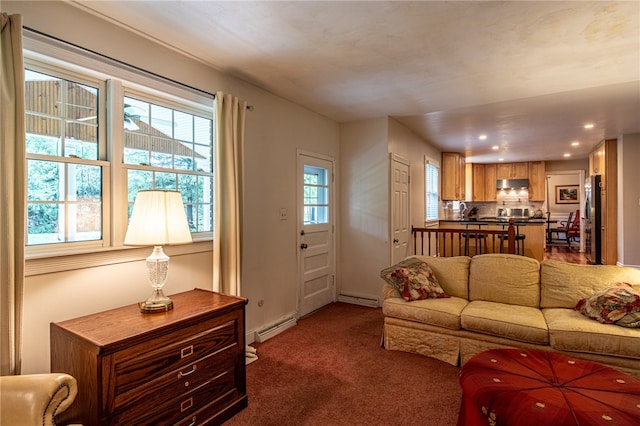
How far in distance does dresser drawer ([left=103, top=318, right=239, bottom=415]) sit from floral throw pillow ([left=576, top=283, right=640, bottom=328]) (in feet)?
8.71

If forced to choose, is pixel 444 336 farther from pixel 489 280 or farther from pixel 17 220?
pixel 17 220

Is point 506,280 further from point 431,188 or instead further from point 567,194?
point 567,194

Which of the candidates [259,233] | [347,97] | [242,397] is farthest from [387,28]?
[242,397]

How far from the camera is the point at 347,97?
3.82 meters

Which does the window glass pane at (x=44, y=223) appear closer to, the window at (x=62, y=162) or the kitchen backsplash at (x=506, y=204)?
→ the window at (x=62, y=162)

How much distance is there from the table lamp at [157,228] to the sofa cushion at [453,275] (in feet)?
8.12

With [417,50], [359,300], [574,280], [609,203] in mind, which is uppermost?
[417,50]

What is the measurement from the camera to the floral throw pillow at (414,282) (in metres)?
3.16

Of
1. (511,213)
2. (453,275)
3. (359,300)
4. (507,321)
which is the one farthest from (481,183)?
(507,321)

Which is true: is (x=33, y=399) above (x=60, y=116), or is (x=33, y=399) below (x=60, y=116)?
below

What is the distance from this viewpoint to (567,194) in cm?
1053

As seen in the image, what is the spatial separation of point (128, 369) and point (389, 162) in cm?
380

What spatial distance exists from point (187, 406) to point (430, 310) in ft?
6.64

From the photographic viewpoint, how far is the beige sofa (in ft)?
7.86
